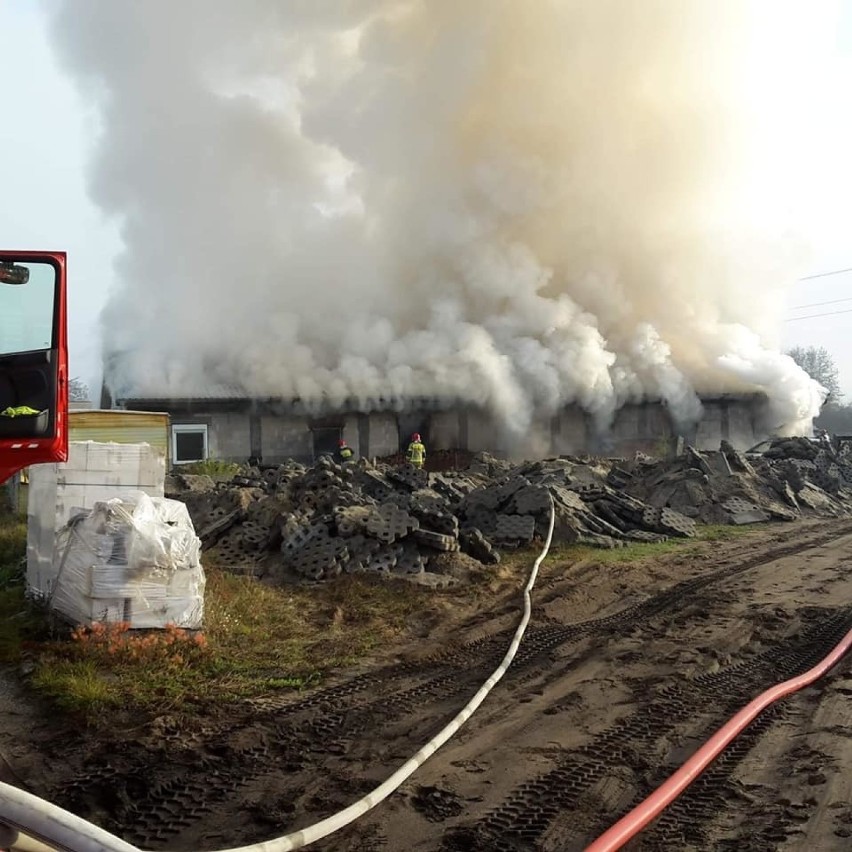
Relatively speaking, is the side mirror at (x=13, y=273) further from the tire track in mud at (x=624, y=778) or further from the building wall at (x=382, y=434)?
the building wall at (x=382, y=434)

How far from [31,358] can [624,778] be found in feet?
12.6

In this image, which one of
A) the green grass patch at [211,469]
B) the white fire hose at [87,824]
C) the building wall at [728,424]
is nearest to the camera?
the white fire hose at [87,824]

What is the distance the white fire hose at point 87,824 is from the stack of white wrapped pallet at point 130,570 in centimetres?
257

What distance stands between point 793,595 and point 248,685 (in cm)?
597

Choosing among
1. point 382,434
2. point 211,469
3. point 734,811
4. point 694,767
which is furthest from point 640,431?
point 734,811

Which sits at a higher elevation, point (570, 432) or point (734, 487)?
point (570, 432)

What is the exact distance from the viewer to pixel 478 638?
682cm

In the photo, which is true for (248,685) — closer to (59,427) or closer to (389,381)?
(59,427)

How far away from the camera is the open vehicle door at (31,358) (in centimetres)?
416

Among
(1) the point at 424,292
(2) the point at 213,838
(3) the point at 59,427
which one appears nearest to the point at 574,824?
(2) the point at 213,838

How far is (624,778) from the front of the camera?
12.9 ft

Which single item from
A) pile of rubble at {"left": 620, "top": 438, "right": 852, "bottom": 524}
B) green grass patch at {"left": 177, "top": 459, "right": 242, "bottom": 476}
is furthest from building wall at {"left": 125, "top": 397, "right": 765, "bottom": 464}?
pile of rubble at {"left": 620, "top": 438, "right": 852, "bottom": 524}

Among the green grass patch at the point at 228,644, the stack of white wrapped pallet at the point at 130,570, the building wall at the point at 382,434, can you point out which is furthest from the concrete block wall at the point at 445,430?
the stack of white wrapped pallet at the point at 130,570

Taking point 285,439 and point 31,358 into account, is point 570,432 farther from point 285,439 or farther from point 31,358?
point 31,358
